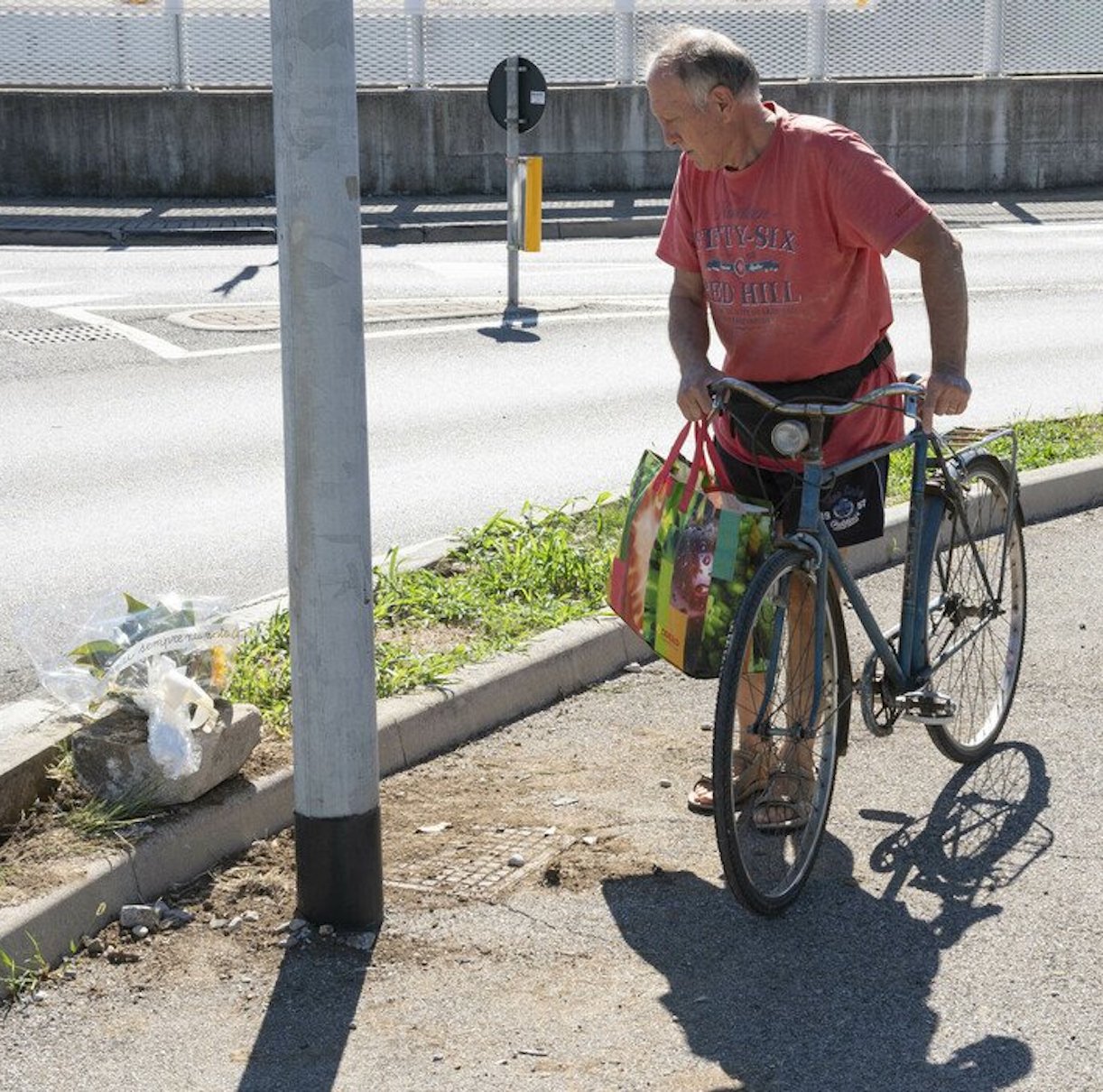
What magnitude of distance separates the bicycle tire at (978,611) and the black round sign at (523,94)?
9948 mm

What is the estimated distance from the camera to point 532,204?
14695 mm

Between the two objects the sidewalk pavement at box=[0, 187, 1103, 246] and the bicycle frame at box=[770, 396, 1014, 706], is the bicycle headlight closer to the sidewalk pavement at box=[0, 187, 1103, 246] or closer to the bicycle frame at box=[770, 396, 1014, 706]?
the bicycle frame at box=[770, 396, 1014, 706]

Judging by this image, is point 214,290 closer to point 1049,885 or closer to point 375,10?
point 375,10

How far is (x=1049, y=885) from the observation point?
13.9 feet

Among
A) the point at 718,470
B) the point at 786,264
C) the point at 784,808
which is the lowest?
the point at 784,808

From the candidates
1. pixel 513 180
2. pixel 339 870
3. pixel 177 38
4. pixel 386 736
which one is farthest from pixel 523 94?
pixel 339 870

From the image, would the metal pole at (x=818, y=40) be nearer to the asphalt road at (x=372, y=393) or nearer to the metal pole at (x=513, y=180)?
the asphalt road at (x=372, y=393)

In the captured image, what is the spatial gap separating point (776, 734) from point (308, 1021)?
48.8 inches

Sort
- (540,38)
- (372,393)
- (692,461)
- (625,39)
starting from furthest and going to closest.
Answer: (625,39) → (540,38) → (372,393) → (692,461)

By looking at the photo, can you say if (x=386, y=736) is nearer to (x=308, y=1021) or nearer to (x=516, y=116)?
(x=308, y=1021)

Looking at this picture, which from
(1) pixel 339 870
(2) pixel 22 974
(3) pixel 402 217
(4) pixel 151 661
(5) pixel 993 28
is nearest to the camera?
(2) pixel 22 974

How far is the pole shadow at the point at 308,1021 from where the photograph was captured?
345cm

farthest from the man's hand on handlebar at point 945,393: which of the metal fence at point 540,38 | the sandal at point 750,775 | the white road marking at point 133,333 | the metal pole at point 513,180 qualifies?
the metal fence at point 540,38

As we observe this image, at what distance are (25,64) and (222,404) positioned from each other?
11905 mm
